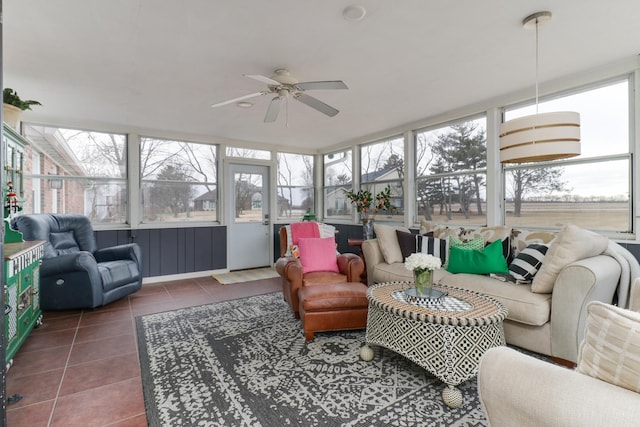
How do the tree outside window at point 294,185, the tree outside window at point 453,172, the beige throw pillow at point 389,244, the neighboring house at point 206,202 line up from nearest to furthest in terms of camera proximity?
the beige throw pillow at point 389,244, the tree outside window at point 453,172, the neighboring house at point 206,202, the tree outside window at point 294,185

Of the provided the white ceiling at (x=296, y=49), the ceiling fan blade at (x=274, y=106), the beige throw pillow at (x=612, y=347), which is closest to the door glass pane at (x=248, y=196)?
the white ceiling at (x=296, y=49)

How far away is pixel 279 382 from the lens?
2.08 meters

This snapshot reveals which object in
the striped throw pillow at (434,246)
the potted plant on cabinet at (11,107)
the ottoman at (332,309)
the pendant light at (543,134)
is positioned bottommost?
the ottoman at (332,309)

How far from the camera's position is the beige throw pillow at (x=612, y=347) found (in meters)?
0.81

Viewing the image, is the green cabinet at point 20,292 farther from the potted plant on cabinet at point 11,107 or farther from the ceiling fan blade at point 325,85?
the ceiling fan blade at point 325,85

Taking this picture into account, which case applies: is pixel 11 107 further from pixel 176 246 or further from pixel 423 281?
pixel 423 281

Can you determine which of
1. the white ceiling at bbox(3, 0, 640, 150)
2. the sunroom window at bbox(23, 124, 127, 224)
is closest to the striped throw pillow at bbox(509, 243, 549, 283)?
the white ceiling at bbox(3, 0, 640, 150)

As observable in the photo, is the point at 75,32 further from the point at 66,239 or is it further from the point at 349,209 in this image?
the point at 349,209

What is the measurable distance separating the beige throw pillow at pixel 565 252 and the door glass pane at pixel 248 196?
4.62 meters

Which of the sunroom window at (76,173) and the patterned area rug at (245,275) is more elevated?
the sunroom window at (76,173)

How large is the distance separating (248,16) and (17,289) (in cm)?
267

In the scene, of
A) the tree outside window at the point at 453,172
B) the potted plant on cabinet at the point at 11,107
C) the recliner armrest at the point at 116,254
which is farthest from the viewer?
the recliner armrest at the point at 116,254

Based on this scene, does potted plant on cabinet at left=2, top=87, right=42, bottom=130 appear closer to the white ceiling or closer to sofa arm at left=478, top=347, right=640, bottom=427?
the white ceiling

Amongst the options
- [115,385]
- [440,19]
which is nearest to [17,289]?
[115,385]
